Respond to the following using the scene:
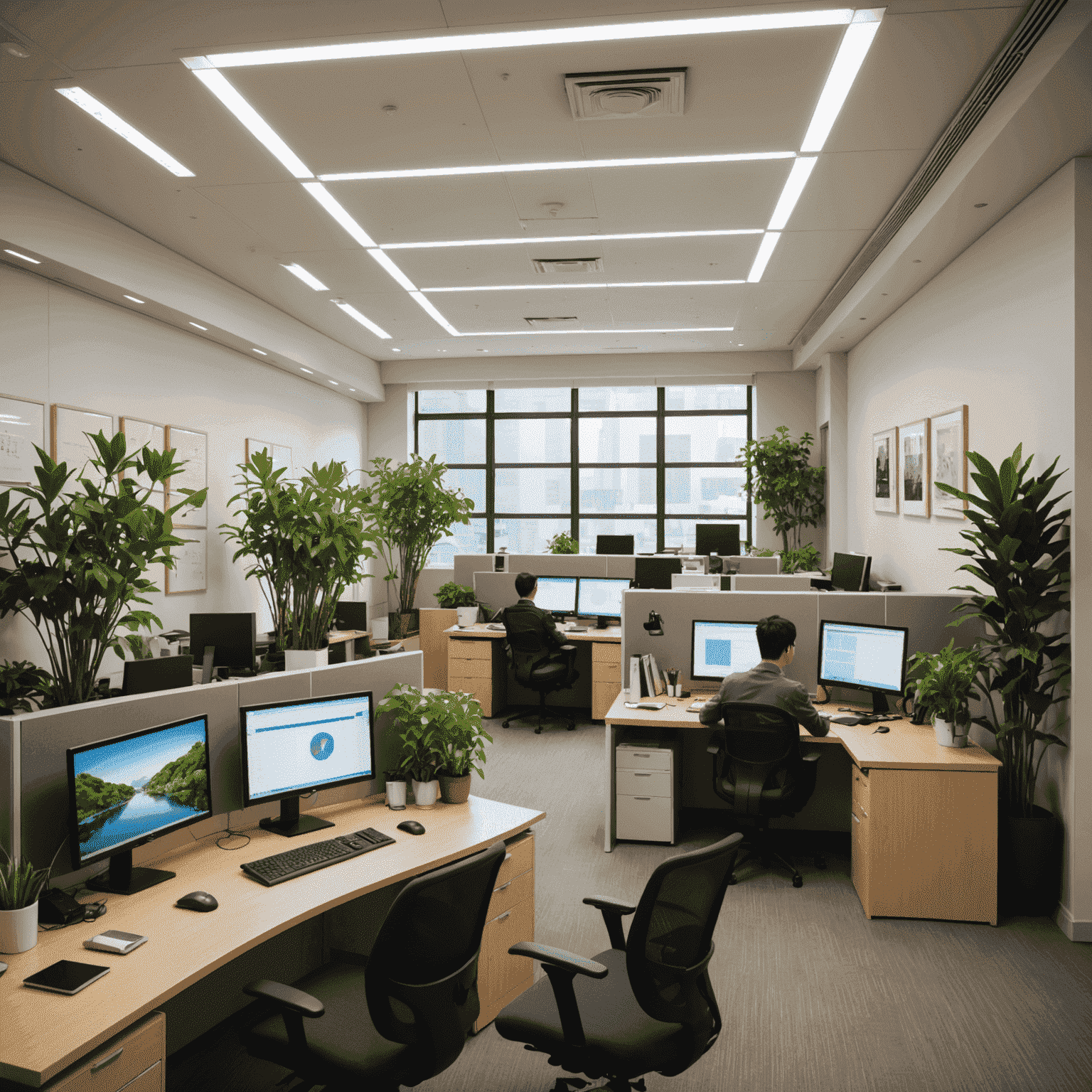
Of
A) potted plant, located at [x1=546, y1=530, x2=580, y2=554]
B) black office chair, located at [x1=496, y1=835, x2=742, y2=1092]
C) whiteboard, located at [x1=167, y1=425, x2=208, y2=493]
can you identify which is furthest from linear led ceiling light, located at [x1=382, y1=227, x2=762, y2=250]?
black office chair, located at [x1=496, y1=835, x2=742, y2=1092]

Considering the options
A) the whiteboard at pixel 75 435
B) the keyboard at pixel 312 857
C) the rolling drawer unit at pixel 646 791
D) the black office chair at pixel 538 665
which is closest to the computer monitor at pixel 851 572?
the black office chair at pixel 538 665

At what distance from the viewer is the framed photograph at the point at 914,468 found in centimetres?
541

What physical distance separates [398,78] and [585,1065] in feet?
12.0

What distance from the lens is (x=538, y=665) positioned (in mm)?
6227

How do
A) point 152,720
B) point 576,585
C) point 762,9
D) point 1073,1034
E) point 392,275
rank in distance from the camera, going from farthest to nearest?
point 576,585, point 392,275, point 762,9, point 1073,1034, point 152,720

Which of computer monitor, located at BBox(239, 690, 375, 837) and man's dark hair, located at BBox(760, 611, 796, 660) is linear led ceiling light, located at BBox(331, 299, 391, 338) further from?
computer monitor, located at BBox(239, 690, 375, 837)

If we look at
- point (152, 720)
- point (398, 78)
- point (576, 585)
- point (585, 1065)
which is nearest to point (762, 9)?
point (398, 78)

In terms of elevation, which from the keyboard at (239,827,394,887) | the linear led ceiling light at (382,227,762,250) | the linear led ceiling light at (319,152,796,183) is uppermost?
the linear led ceiling light at (382,227,762,250)

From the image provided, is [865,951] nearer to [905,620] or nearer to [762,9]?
[905,620]

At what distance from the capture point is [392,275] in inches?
250

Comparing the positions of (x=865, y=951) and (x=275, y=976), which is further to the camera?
(x=865, y=951)

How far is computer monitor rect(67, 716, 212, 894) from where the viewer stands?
6.61 feet

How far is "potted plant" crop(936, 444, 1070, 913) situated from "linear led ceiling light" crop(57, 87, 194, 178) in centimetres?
428

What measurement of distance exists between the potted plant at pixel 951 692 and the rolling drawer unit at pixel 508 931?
6.46 ft
